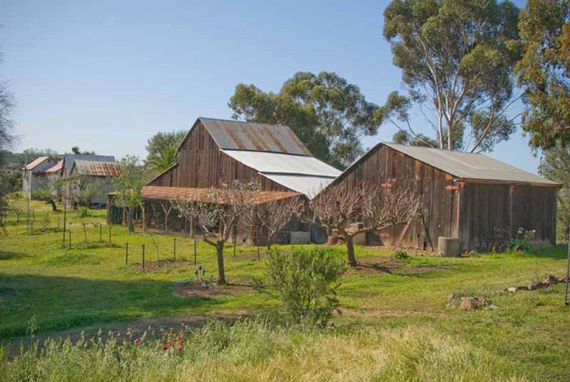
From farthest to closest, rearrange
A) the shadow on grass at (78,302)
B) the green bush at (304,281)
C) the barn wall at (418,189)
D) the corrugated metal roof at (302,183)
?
the corrugated metal roof at (302,183) → the barn wall at (418,189) → the shadow on grass at (78,302) → the green bush at (304,281)

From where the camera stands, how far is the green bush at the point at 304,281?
976cm

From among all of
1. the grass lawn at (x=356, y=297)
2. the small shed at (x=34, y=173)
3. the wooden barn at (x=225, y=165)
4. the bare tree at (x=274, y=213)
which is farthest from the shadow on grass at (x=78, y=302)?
the small shed at (x=34, y=173)

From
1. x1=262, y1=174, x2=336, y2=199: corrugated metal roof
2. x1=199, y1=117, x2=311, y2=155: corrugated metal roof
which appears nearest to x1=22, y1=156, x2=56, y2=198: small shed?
x1=199, y1=117, x2=311, y2=155: corrugated metal roof

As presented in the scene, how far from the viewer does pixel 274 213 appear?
2684cm

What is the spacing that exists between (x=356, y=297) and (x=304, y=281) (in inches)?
233

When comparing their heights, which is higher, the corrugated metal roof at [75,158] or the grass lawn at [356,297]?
the corrugated metal roof at [75,158]

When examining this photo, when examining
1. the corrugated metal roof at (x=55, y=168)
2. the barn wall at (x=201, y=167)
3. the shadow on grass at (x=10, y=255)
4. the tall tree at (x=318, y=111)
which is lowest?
the shadow on grass at (x=10, y=255)

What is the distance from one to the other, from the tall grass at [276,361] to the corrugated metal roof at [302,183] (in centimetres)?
2117

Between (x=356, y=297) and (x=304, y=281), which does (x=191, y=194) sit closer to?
(x=356, y=297)

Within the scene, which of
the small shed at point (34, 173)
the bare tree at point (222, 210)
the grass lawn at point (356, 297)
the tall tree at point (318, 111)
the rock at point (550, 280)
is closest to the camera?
the grass lawn at point (356, 297)

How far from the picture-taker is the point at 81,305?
1510 cm

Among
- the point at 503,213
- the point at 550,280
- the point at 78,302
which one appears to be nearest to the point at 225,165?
the point at 503,213

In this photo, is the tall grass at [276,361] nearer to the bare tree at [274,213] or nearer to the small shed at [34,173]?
the bare tree at [274,213]

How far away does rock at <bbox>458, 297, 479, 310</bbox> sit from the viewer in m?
12.6
